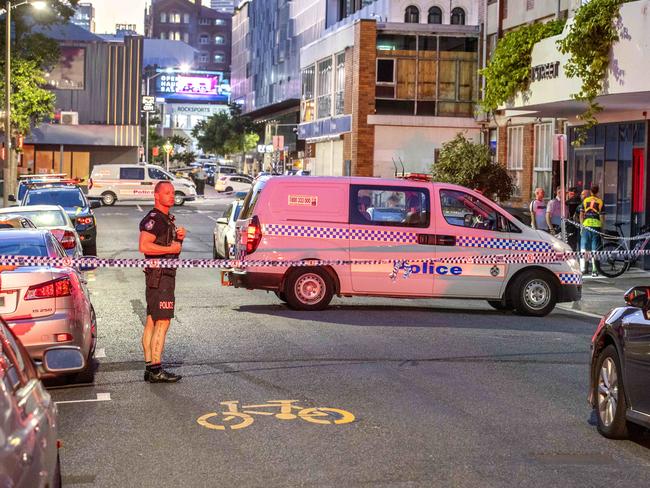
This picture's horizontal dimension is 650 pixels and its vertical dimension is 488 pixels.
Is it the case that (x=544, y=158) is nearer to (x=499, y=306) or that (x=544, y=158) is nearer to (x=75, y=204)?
(x=75, y=204)

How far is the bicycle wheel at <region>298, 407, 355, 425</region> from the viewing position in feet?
31.5

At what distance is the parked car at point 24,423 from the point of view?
4.07 m

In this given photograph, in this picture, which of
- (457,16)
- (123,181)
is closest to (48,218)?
(123,181)

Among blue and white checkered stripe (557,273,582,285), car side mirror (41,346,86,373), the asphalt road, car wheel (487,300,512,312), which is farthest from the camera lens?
car wheel (487,300,512,312)

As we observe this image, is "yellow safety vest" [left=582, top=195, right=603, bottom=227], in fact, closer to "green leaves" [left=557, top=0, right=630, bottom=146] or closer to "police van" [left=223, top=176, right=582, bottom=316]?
"green leaves" [left=557, top=0, right=630, bottom=146]

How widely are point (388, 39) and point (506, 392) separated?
42.3 metres

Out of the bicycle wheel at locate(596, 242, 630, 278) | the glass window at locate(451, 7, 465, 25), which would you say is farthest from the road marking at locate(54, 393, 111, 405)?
the glass window at locate(451, 7, 465, 25)

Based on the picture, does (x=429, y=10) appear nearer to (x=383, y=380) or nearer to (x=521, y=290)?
(x=521, y=290)

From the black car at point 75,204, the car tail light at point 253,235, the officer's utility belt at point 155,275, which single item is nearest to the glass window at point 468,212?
the car tail light at point 253,235

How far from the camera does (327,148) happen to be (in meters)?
59.3

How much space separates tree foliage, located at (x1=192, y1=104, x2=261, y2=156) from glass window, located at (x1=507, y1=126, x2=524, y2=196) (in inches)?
3367

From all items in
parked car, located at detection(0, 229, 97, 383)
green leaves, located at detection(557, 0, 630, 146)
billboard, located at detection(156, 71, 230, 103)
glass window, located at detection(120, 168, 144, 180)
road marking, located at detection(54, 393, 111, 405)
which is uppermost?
billboard, located at detection(156, 71, 230, 103)

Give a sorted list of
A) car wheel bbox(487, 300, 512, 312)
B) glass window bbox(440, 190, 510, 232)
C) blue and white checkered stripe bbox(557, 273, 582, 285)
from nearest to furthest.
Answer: glass window bbox(440, 190, 510, 232)
blue and white checkered stripe bbox(557, 273, 582, 285)
car wheel bbox(487, 300, 512, 312)

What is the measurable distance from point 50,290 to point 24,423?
6567 mm
